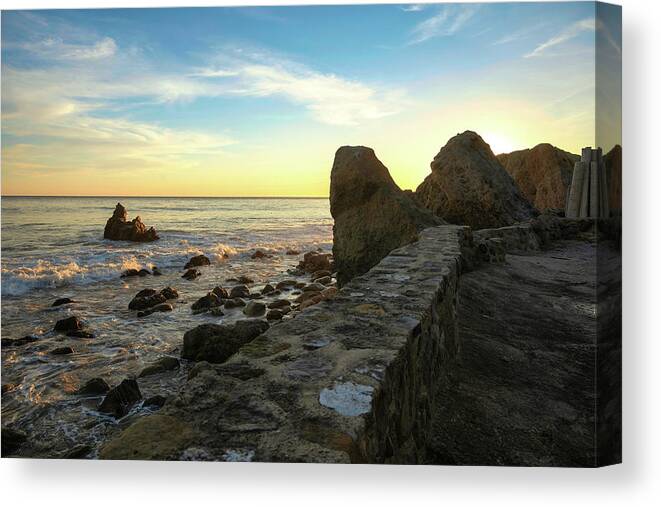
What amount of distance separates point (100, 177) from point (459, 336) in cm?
439

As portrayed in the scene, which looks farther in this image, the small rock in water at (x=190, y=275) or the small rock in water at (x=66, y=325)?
the small rock in water at (x=190, y=275)

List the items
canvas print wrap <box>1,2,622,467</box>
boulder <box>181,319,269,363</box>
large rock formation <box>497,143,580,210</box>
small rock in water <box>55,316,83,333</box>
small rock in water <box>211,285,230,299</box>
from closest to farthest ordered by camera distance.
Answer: canvas print wrap <box>1,2,622,467</box> → boulder <box>181,319,269,363</box> → small rock in water <box>55,316,83,333</box> → small rock in water <box>211,285,230,299</box> → large rock formation <box>497,143,580,210</box>

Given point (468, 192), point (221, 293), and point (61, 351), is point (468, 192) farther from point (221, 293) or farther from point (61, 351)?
point (61, 351)

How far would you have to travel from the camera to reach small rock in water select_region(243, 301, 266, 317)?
8291 millimetres

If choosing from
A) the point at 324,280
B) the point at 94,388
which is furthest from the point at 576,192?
the point at 94,388

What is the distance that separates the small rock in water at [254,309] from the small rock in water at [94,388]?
349 centimetres

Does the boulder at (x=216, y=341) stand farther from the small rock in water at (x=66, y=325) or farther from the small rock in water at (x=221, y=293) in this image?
the small rock in water at (x=221, y=293)

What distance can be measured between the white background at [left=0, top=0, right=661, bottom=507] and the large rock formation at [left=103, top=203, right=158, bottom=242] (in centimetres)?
899

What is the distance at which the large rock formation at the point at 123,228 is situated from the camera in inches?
456

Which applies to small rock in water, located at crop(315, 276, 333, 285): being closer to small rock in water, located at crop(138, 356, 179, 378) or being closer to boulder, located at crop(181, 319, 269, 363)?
boulder, located at crop(181, 319, 269, 363)

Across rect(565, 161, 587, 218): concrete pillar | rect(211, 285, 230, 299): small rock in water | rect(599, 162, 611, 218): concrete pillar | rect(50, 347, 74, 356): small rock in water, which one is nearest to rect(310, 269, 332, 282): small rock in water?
rect(211, 285, 230, 299): small rock in water

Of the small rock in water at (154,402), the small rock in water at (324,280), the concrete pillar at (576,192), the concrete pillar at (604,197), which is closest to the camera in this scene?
the concrete pillar at (604,197)

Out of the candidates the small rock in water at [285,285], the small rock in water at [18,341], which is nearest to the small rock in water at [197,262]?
the small rock in water at [285,285]

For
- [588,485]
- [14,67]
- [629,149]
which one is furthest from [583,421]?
[14,67]
